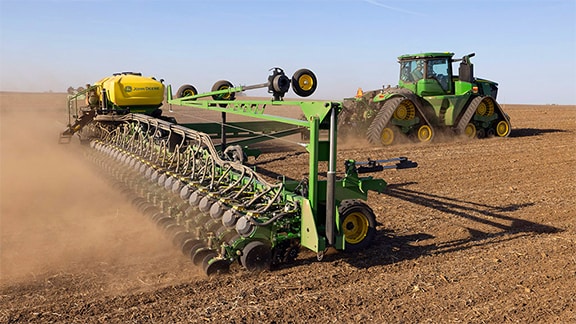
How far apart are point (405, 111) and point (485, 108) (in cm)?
322

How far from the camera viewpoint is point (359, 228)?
217 inches

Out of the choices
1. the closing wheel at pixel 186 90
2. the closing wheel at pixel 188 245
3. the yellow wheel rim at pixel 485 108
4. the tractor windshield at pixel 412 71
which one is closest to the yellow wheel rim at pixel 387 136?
the tractor windshield at pixel 412 71

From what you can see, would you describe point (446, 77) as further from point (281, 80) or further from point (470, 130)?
point (281, 80)

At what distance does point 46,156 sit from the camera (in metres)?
11.5

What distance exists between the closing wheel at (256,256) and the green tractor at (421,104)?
922 centimetres

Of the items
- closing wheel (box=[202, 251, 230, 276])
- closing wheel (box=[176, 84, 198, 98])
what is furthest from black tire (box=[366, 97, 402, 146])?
closing wheel (box=[202, 251, 230, 276])

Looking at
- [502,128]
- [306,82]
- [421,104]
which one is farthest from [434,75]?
[306,82]

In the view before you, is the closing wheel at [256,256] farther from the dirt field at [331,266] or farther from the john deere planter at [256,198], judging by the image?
the dirt field at [331,266]

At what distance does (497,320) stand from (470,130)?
483 inches

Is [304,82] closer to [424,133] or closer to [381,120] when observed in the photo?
[381,120]

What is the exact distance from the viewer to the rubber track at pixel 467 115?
14.8m

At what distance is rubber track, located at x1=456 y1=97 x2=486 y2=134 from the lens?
48.6 ft

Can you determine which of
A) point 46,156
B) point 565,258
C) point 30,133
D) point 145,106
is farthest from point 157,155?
point 30,133

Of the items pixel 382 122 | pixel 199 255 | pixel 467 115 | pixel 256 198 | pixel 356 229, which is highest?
pixel 467 115
